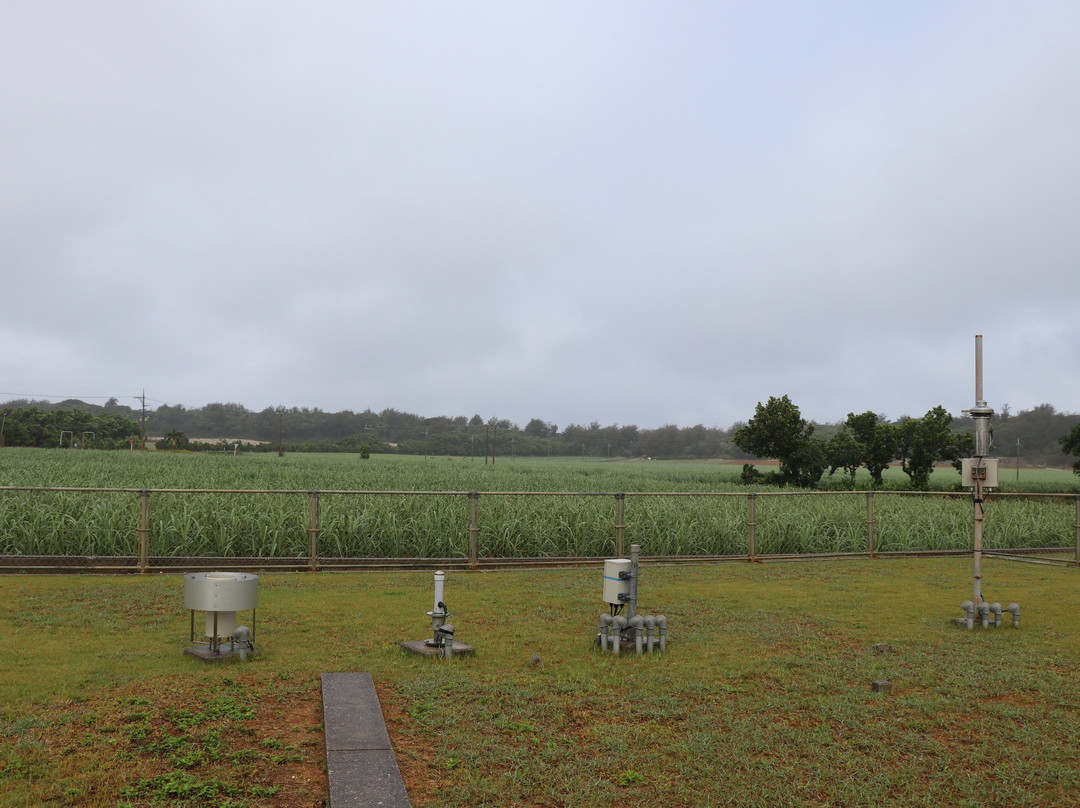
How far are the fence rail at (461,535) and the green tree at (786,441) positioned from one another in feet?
92.5

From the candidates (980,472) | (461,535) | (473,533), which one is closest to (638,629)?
(980,472)

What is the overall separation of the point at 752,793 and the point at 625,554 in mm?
10028

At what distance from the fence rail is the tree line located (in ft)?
92.5

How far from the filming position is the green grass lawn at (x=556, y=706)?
4.37 meters

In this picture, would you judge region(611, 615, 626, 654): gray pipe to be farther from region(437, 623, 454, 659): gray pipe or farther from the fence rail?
the fence rail

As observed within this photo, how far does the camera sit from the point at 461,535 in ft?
46.4

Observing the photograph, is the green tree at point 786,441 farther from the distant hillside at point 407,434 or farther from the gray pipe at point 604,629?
the distant hillside at point 407,434

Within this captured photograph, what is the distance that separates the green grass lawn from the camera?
437cm

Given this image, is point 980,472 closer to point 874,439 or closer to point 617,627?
point 617,627

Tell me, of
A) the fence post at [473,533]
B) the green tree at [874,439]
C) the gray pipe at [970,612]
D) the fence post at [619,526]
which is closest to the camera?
the gray pipe at [970,612]

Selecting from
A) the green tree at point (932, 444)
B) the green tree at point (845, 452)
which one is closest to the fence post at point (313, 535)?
the green tree at point (932, 444)

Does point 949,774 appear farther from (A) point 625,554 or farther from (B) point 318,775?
(A) point 625,554

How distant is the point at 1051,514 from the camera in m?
19.4

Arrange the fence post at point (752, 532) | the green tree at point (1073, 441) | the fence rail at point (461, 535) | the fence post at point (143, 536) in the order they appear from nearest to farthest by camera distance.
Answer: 1. the fence post at point (143, 536)
2. the fence rail at point (461, 535)
3. the fence post at point (752, 532)
4. the green tree at point (1073, 441)
